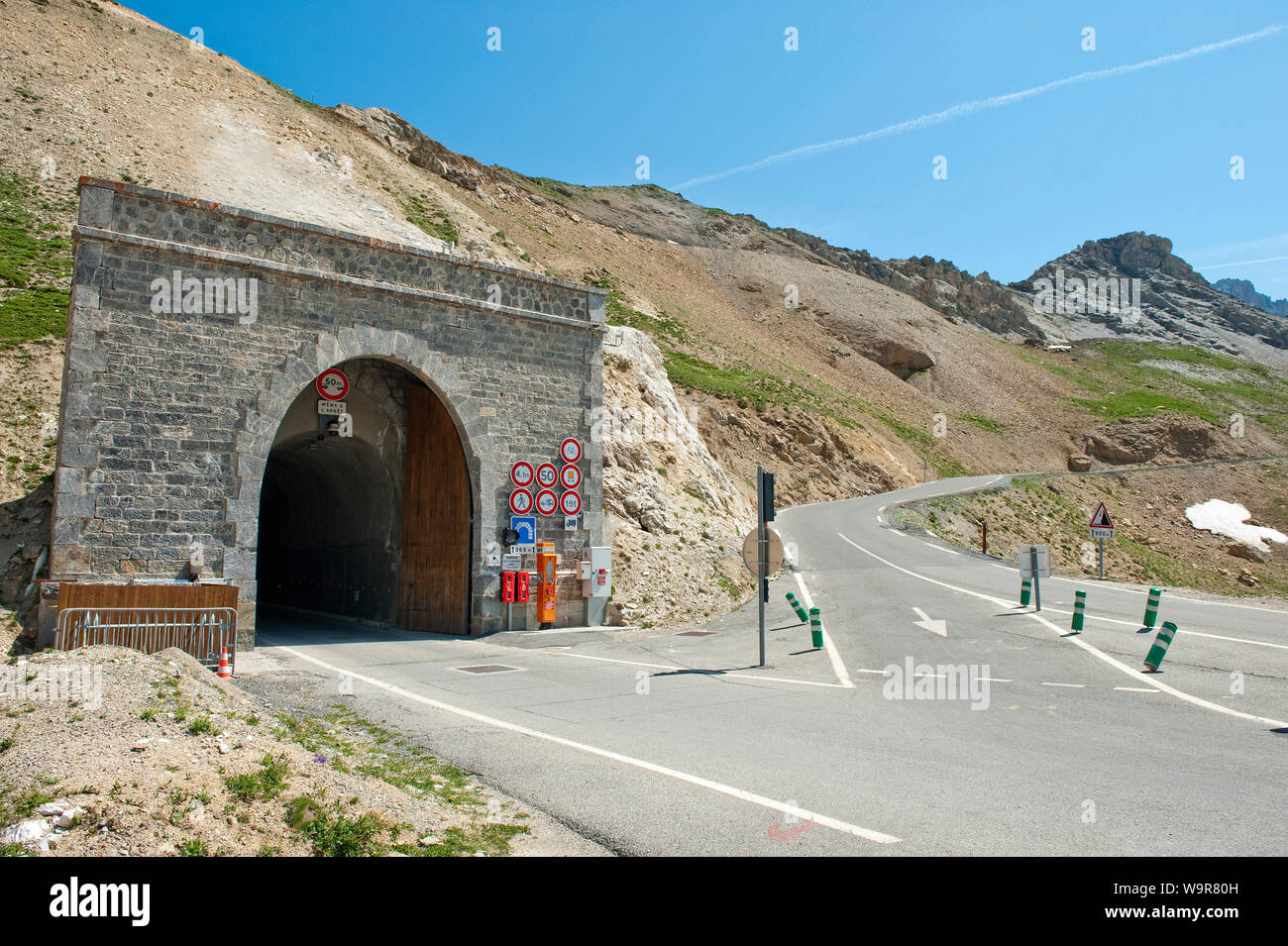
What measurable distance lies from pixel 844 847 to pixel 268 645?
41.0 feet

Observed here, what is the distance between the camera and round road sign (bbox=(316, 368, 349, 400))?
53.1 feet

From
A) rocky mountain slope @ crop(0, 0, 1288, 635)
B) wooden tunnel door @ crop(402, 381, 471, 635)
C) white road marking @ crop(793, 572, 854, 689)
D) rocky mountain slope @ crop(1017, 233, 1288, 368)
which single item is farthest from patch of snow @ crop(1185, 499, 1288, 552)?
rocky mountain slope @ crop(1017, 233, 1288, 368)

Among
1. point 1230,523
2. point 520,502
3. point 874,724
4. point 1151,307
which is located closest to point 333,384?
point 520,502

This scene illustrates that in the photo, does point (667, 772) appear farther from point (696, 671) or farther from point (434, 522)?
point (434, 522)

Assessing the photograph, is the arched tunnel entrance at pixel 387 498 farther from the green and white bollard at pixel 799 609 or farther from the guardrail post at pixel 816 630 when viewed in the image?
the guardrail post at pixel 816 630

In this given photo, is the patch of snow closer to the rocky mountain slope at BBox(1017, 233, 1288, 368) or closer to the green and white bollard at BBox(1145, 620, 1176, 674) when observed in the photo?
the green and white bollard at BBox(1145, 620, 1176, 674)

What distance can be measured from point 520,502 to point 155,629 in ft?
22.1

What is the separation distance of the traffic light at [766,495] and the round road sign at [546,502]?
229 inches

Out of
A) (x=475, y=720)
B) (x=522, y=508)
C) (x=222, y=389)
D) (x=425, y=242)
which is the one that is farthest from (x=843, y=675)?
(x=425, y=242)

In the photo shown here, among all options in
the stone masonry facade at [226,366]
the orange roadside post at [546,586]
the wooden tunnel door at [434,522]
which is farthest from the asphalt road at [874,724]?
the stone masonry facade at [226,366]

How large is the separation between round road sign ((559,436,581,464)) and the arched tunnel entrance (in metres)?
2.02

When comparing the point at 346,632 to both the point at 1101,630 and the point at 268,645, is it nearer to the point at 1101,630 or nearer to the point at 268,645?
the point at 268,645

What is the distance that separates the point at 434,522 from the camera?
17062 millimetres

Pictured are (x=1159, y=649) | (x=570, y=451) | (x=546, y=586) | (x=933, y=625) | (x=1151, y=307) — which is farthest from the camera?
(x=1151, y=307)
